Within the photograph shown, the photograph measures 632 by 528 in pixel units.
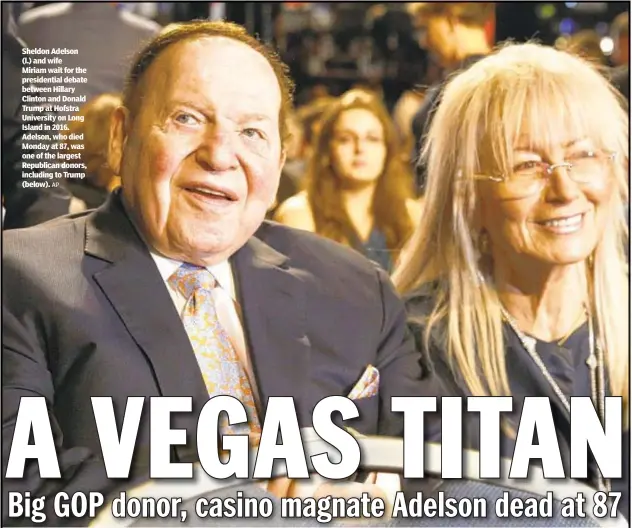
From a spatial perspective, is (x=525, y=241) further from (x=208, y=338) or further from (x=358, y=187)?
(x=208, y=338)

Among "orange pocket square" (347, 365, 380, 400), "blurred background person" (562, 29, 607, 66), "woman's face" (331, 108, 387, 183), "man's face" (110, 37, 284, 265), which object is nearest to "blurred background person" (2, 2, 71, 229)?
"man's face" (110, 37, 284, 265)

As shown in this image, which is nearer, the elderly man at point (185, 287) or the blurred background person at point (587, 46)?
the elderly man at point (185, 287)

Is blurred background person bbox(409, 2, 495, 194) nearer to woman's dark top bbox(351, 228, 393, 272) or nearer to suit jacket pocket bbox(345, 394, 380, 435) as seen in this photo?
woman's dark top bbox(351, 228, 393, 272)

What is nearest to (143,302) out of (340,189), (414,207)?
(340,189)

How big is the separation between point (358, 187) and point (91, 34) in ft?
1.80

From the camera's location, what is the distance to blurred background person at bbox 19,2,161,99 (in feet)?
5.60

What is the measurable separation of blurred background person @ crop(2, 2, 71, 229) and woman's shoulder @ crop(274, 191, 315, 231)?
0.38 m

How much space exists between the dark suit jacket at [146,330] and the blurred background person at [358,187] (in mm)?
35

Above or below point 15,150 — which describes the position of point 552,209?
below

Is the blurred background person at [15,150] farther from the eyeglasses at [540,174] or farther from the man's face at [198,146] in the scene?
the eyeglasses at [540,174]

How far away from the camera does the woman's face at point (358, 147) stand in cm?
174

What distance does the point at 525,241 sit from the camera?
68.8 inches

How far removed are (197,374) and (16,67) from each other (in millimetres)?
638

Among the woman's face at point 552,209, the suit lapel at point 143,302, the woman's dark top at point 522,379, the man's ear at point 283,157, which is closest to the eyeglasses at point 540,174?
the woman's face at point 552,209
